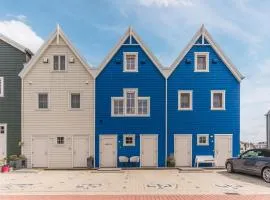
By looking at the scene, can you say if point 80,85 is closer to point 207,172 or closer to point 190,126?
point 190,126

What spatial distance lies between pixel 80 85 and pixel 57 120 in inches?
121

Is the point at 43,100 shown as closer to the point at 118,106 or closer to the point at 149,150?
the point at 118,106

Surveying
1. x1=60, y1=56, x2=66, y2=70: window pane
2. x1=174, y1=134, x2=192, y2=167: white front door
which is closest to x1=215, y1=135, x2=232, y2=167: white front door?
x1=174, y1=134, x2=192, y2=167: white front door

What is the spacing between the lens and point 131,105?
22.3 m

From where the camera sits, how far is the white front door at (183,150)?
22156mm

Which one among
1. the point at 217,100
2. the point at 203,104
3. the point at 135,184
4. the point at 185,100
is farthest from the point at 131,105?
the point at 135,184

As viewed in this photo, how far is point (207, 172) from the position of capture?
19.4 m

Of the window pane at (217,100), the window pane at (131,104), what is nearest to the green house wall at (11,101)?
the window pane at (131,104)

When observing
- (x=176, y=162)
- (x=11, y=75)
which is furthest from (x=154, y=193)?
(x=11, y=75)

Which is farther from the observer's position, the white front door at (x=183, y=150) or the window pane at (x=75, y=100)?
the window pane at (x=75, y=100)

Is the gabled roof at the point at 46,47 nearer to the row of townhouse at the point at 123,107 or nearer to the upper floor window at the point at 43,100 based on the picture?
the row of townhouse at the point at 123,107

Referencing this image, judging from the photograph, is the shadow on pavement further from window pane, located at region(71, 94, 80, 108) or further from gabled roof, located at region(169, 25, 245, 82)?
window pane, located at region(71, 94, 80, 108)

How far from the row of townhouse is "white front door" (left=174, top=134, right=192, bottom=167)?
0.07m

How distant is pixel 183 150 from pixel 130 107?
16.6 ft
